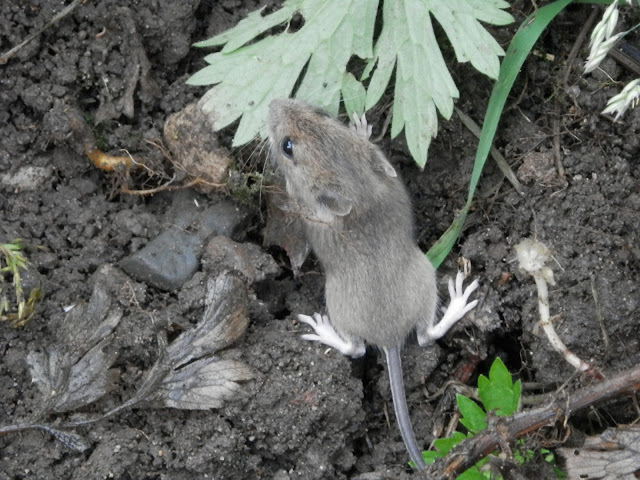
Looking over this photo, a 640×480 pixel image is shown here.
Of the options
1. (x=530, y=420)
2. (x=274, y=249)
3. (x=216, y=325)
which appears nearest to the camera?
(x=530, y=420)

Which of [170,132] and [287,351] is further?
[170,132]

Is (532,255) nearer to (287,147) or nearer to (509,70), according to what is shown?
(509,70)

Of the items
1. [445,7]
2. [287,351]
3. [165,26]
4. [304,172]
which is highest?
[445,7]

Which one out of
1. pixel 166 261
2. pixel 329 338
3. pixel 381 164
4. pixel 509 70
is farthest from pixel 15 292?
pixel 509 70

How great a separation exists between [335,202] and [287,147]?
18.9 inches

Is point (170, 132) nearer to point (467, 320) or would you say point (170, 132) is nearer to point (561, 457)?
point (467, 320)

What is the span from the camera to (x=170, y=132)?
15.9 feet

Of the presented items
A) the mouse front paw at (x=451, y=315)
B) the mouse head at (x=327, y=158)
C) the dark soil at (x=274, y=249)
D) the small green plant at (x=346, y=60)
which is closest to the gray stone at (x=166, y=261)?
the dark soil at (x=274, y=249)

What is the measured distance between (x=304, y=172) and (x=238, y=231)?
0.54 meters

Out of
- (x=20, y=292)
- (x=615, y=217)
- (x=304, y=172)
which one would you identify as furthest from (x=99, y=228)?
(x=615, y=217)

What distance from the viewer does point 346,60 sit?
4707 mm

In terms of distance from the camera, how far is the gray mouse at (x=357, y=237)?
179 inches

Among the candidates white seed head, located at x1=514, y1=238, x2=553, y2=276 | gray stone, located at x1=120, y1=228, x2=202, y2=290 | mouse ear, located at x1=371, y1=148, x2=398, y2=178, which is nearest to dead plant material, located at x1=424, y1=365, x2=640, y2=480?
white seed head, located at x1=514, y1=238, x2=553, y2=276

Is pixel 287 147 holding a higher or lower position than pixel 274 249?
higher
